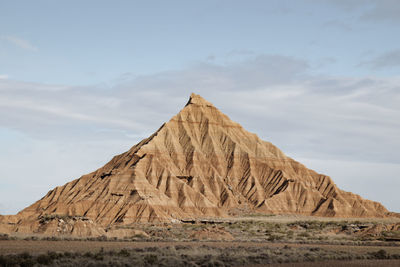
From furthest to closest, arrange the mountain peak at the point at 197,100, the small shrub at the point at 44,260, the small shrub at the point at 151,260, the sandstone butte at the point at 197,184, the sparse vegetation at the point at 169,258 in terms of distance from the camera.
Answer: the mountain peak at the point at 197,100 < the sandstone butte at the point at 197,184 < the small shrub at the point at 151,260 < the small shrub at the point at 44,260 < the sparse vegetation at the point at 169,258

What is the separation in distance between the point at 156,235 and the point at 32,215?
60113mm

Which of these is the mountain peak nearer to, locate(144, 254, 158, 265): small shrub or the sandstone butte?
the sandstone butte

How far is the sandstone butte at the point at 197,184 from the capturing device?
120625mm

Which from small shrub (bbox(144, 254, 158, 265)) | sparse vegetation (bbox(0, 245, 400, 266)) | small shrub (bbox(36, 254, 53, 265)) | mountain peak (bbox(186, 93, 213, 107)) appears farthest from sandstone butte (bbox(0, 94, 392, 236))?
small shrub (bbox(36, 254, 53, 265))

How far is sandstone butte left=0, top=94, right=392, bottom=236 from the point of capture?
120625 millimetres

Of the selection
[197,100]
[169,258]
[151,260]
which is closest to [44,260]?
[151,260]

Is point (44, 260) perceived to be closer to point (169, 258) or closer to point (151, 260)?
point (151, 260)

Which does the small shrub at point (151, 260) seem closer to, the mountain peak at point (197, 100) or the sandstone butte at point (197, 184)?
the sandstone butte at point (197, 184)

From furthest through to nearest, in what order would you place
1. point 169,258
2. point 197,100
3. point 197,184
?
point 197,100, point 197,184, point 169,258

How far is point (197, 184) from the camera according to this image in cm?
14338

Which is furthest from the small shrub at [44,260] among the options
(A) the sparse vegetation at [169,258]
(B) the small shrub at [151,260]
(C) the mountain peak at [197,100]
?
(C) the mountain peak at [197,100]

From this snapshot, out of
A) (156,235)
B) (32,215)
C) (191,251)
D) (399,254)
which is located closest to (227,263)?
(191,251)

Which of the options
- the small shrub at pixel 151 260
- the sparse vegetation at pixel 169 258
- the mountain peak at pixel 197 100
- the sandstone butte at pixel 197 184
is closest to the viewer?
the sparse vegetation at pixel 169 258

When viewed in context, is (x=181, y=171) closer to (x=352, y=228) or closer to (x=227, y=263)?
(x=352, y=228)
